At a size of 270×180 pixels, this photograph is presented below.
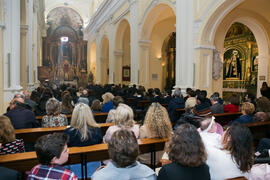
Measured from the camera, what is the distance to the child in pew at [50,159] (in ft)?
5.16

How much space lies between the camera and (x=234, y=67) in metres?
13.5

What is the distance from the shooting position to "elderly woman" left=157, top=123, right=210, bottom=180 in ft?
4.93

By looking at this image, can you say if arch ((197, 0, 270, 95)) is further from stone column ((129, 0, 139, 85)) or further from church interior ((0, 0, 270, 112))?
stone column ((129, 0, 139, 85))

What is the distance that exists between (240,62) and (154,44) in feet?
18.4

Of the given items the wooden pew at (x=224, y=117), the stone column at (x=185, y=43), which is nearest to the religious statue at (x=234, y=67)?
the stone column at (x=185, y=43)

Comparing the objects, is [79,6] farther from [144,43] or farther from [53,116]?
[53,116]

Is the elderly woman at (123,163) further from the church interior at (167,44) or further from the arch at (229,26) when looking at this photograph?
the arch at (229,26)

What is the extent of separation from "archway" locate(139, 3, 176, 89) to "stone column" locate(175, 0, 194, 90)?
3.23 meters

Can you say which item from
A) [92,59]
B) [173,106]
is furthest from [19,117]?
[92,59]

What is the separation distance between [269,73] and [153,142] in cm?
1095

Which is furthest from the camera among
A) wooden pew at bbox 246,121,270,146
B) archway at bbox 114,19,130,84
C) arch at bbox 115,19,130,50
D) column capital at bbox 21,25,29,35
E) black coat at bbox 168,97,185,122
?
archway at bbox 114,19,130,84

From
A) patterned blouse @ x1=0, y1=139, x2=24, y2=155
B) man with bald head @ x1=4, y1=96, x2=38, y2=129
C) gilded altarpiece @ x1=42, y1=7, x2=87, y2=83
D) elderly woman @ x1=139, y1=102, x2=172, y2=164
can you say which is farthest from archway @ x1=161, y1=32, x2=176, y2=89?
gilded altarpiece @ x1=42, y1=7, x2=87, y2=83

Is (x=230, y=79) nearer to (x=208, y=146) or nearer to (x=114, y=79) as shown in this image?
(x=114, y=79)

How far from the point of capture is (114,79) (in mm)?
17109
